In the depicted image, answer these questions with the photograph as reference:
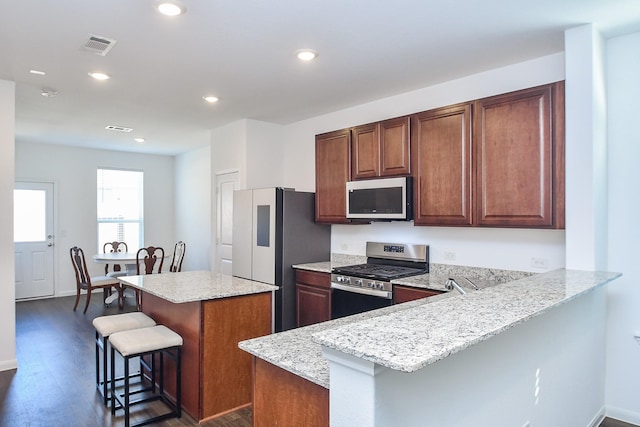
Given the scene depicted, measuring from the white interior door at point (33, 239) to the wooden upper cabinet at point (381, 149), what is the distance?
225 inches

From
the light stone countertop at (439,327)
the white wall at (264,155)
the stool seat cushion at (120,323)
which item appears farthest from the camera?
the white wall at (264,155)

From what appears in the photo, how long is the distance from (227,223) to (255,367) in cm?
378

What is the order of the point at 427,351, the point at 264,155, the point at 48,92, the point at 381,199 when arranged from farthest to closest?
the point at 264,155 < the point at 48,92 < the point at 381,199 < the point at 427,351

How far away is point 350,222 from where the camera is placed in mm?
4160

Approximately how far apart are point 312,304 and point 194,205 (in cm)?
411

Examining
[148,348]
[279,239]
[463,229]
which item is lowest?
[148,348]

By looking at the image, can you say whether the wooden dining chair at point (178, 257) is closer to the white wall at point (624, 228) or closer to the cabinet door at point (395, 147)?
the cabinet door at point (395, 147)

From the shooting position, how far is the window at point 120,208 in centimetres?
738

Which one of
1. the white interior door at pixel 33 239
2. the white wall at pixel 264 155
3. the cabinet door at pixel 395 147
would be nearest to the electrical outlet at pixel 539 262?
the cabinet door at pixel 395 147

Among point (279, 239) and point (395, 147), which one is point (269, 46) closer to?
point (395, 147)

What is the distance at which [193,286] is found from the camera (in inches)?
116

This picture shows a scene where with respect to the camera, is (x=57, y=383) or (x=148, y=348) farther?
(x=57, y=383)

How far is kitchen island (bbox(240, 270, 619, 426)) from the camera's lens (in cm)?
104

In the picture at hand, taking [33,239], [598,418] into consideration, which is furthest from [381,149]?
[33,239]
